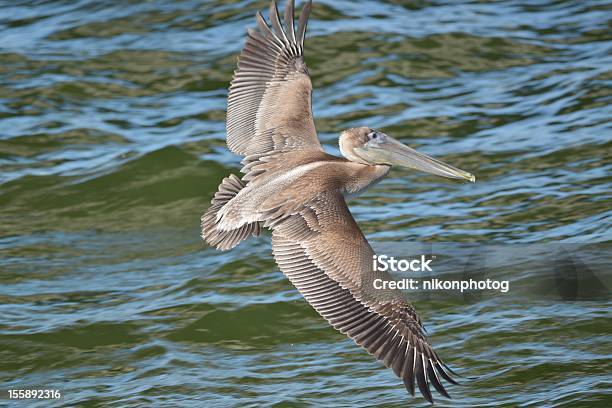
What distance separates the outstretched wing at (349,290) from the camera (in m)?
6.23

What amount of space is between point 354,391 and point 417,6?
6149 millimetres

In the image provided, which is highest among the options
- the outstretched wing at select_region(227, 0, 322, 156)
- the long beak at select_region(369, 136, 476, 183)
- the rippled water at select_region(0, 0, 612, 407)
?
the outstretched wing at select_region(227, 0, 322, 156)

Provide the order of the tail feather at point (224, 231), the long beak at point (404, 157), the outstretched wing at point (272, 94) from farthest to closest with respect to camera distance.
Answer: the outstretched wing at point (272, 94) → the long beak at point (404, 157) → the tail feather at point (224, 231)

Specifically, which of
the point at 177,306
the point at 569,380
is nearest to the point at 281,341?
the point at 177,306

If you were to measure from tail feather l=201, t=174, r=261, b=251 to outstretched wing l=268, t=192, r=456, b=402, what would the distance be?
1.06 ft

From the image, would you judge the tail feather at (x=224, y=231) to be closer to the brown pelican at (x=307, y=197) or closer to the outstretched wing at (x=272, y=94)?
the brown pelican at (x=307, y=197)

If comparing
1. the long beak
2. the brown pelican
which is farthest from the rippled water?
the long beak

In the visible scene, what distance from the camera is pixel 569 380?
7.36 metres

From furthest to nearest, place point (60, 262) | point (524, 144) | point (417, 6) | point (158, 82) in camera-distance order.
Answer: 1. point (417, 6)
2. point (158, 82)
3. point (524, 144)
4. point (60, 262)

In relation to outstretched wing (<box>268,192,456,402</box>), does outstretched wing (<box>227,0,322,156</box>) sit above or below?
above

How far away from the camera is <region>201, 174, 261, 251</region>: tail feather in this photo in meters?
7.12

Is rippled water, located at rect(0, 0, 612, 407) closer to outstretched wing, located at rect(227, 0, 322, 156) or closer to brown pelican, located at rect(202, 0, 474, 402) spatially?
brown pelican, located at rect(202, 0, 474, 402)

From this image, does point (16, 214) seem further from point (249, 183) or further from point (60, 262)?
point (249, 183)

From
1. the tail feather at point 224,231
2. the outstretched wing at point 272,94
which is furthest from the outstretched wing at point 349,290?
the outstretched wing at point 272,94
